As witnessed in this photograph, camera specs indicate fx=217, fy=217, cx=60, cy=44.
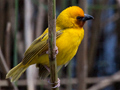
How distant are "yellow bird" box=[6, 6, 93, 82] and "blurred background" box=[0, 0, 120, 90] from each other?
377 mm

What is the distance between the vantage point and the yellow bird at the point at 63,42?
1303mm

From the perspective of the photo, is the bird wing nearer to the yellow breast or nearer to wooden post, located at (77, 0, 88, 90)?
the yellow breast

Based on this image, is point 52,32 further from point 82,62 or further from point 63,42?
point 82,62

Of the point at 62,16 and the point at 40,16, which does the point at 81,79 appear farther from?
the point at 40,16

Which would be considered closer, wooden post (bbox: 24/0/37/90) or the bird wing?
the bird wing

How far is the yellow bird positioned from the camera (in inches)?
51.3

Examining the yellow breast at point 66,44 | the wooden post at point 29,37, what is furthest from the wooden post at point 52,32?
the wooden post at point 29,37

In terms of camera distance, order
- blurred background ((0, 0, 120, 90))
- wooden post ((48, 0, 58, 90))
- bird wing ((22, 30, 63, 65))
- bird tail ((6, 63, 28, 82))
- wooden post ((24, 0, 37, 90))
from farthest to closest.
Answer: blurred background ((0, 0, 120, 90)) → wooden post ((24, 0, 37, 90)) → bird tail ((6, 63, 28, 82)) → bird wing ((22, 30, 63, 65)) → wooden post ((48, 0, 58, 90))

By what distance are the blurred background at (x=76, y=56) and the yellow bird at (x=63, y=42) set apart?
1.24 feet

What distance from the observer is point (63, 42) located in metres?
1.30

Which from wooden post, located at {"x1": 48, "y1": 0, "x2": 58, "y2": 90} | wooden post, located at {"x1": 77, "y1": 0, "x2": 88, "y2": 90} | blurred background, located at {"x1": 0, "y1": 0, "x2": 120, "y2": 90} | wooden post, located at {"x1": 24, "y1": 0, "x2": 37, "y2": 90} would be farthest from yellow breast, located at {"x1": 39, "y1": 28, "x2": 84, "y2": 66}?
wooden post, located at {"x1": 24, "y1": 0, "x2": 37, "y2": 90}

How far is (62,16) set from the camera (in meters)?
1.41

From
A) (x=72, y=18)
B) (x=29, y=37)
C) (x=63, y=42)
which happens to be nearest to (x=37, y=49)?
(x=63, y=42)

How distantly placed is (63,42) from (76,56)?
83 centimetres
